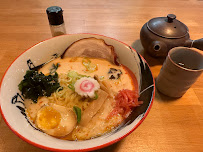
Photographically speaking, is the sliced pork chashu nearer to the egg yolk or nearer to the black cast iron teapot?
the black cast iron teapot

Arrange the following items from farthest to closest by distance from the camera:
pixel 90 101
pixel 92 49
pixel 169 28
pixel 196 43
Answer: pixel 92 49 < pixel 169 28 < pixel 196 43 < pixel 90 101

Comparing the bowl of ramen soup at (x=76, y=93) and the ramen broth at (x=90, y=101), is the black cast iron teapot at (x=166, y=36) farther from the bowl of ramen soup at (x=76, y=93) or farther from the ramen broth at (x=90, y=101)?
the ramen broth at (x=90, y=101)

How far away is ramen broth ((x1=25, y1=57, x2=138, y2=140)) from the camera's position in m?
1.15

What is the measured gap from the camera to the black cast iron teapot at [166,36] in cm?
154

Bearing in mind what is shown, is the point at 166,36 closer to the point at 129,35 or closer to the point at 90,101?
the point at 129,35

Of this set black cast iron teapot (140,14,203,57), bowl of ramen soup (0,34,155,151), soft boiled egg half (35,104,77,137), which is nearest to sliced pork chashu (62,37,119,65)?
bowl of ramen soup (0,34,155,151)

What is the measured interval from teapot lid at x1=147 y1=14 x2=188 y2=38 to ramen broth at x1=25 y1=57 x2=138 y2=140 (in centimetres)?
53

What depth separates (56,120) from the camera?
1158 millimetres

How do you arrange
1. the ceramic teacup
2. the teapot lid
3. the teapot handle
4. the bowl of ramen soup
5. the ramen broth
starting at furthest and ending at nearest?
the teapot lid, the teapot handle, the ceramic teacup, the ramen broth, the bowl of ramen soup

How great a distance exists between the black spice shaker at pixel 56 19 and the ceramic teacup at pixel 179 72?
3.90 feet

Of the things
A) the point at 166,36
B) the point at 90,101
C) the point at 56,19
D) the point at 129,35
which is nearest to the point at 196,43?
the point at 166,36

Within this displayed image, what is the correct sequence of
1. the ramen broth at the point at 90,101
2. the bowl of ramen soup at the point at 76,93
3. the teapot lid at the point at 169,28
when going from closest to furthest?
the bowl of ramen soup at the point at 76,93, the ramen broth at the point at 90,101, the teapot lid at the point at 169,28

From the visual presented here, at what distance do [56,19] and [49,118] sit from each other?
1.06m

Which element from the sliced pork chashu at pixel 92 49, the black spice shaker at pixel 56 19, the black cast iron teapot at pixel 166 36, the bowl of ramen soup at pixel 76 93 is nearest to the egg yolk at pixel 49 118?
the bowl of ramen soup at pixel 76 93
